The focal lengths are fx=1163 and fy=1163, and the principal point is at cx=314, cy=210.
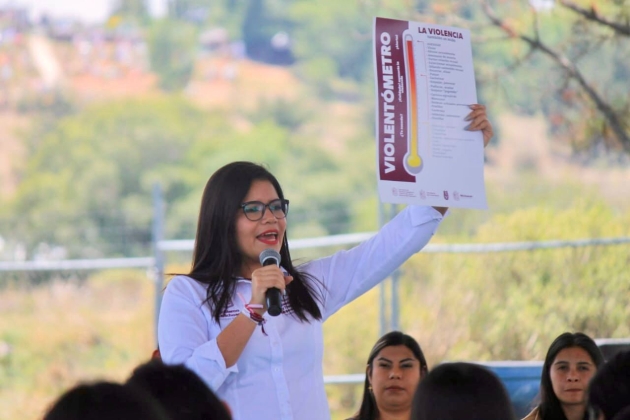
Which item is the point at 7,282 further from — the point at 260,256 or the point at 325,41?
the point at 325,41

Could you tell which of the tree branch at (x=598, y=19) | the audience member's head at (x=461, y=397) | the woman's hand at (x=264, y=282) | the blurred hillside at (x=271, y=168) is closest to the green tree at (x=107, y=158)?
the blurred hillside at (x=271, y=168)

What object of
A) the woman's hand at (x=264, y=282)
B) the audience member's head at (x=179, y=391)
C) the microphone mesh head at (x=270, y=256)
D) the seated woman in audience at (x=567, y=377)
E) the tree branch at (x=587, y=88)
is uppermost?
the tree branch at (x=587, y=88)

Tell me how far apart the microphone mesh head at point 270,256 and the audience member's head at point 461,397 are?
0.62 m

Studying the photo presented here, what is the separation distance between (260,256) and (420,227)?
45 centimetres

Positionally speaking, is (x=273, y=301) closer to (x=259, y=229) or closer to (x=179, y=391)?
(x=259, y=229)

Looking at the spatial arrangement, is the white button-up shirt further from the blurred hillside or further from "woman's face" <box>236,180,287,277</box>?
the blurred hillside

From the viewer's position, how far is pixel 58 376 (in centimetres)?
1265

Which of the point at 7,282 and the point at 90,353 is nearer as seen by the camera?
the point at 90,353

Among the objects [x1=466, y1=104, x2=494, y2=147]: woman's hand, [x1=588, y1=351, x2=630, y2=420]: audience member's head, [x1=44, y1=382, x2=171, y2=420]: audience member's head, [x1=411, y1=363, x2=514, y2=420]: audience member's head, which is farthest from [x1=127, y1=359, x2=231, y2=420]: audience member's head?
[x1=466, y1=104, x2=494, y2=147]: woman's hand

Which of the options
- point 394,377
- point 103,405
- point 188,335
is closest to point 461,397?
point 188,335

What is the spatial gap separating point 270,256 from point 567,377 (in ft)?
4.92

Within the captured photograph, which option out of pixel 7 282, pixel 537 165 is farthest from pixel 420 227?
pixel 537 165

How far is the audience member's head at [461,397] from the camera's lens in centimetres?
247

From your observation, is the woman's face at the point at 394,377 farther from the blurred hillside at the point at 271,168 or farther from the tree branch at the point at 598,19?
the tree branch at the point at 598,19
